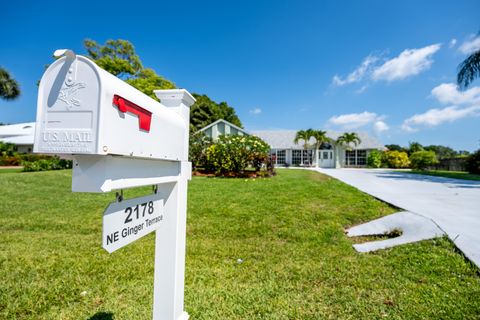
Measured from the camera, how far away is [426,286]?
2545 mm

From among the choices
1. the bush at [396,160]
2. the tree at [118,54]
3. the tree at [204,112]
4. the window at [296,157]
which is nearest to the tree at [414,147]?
the bush at [396,160]

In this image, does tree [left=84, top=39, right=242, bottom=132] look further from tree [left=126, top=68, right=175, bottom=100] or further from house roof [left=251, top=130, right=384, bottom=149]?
house roof [left=251, top=130, right=384, bottom=149]

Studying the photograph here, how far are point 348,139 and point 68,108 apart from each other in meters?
31.1

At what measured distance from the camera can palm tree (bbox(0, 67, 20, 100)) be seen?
24359 millimetres

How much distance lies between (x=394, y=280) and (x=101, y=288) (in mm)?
3075

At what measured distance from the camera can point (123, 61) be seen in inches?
859

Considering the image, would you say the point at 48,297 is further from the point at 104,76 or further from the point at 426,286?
the point at 426,286

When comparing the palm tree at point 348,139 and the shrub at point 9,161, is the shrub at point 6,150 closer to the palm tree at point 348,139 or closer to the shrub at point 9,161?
the shrub at point 9,161

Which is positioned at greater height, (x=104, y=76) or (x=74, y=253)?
(x=104, y=76)

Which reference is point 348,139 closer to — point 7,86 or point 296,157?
point 296,157

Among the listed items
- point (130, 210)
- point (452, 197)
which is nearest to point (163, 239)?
point (130, 210)

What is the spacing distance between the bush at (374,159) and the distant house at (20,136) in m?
38.8

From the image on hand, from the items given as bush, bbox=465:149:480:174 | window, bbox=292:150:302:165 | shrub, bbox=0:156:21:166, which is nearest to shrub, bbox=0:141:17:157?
shrub, bbox=0:156:21:166

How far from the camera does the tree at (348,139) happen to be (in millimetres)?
28875
